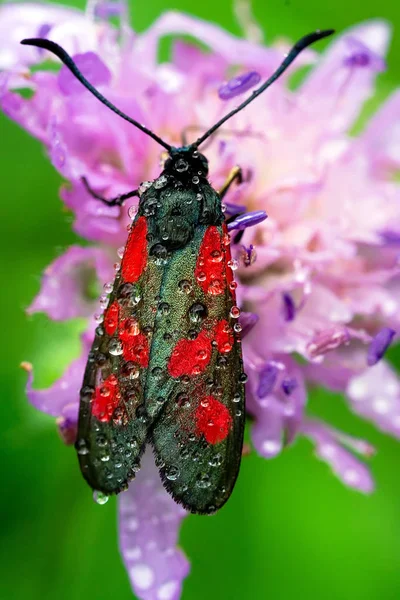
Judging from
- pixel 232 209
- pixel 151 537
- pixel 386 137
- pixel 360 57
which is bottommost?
pixel 151 537

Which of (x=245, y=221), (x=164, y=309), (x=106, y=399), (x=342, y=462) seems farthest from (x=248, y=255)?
(x=342, y=462)

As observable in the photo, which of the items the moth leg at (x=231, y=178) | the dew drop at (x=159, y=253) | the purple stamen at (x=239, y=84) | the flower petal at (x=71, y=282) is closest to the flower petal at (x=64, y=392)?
the flower petal at (x=71, y=282)

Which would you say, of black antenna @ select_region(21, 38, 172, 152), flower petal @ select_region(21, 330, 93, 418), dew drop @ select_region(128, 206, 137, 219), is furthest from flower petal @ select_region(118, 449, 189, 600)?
black antenna @ select_region(21, 38, 172, 152)

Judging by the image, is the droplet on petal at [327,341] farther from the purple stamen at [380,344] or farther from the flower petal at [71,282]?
the flower petal at [71,282]

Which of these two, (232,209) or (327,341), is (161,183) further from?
(327,341)

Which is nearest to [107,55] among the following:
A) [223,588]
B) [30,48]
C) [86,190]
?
[30,48]

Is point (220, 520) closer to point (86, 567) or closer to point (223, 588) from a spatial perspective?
point (223, 588)

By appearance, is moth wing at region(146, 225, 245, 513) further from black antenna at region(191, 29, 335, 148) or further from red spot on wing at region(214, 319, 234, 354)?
black antenna at region(191, 29, 335, 148)
